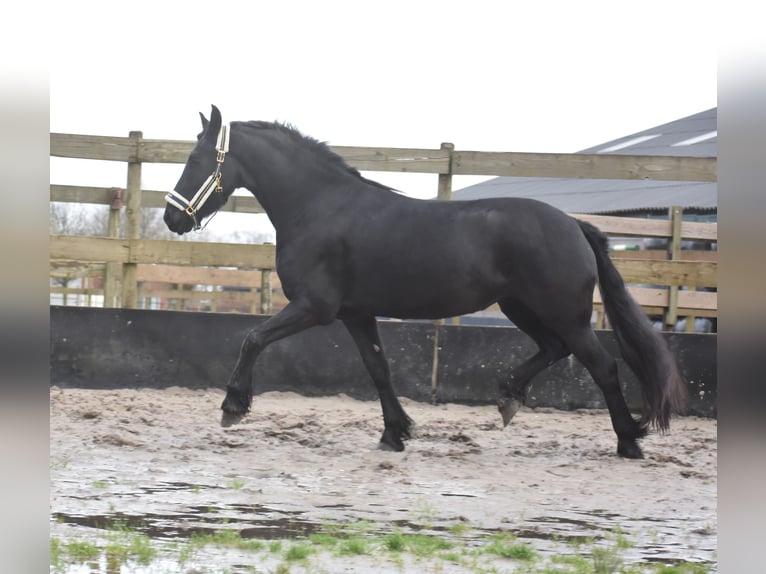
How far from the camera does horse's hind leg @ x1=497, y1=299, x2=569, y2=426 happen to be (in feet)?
20.4

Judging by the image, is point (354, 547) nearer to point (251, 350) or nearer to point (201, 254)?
point (251, 350)

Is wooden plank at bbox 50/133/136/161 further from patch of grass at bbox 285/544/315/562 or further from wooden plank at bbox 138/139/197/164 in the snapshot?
patch of grass at bbox 285/544/315/562

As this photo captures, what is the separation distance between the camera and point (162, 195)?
10.8 m

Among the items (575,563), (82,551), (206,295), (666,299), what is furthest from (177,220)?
(206,295)

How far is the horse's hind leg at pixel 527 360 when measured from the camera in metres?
6.23

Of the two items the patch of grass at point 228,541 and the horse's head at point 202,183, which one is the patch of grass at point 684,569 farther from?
the horse's head at point 202,183

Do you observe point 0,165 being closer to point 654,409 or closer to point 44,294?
point 44,294

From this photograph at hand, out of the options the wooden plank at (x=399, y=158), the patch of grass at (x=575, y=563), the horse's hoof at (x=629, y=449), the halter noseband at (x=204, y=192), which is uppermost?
the wooden plank at (x=399, y=158)

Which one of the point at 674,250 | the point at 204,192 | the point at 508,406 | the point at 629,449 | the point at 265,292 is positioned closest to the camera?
the point at 629,449

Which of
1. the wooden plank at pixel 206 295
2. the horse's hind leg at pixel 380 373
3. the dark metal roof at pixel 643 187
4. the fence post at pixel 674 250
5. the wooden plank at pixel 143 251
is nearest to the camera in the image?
the horse's hind leg at pixel 380 373

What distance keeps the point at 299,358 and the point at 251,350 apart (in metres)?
2.43

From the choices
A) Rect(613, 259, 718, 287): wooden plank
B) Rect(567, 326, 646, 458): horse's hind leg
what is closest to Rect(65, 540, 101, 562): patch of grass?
Rect(567, 326, 646, 458): horse's hind leg

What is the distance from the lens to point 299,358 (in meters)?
8.15

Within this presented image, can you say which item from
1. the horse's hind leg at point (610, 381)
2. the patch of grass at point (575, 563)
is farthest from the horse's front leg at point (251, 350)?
the patch of grass at point (575, 563)
